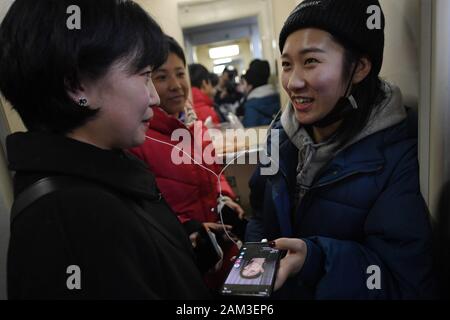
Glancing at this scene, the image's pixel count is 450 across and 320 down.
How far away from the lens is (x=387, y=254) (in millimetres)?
722

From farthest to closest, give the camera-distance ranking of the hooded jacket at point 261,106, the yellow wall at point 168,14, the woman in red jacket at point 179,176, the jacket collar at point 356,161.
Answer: the hooded jacket at point 261,106 < the yellow wall at point 168,14 < the woman in red jacket at point 179,176 < the jacket collar at point 356,161

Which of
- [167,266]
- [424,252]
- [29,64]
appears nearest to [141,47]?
[29,64]

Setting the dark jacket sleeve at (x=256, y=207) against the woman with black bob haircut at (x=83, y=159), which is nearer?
the woman with black bob haircut at (x=83, y=159)

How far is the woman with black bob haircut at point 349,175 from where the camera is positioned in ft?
2.35

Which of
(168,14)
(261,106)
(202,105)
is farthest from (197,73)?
(261,106)

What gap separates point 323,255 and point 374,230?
0.45ft

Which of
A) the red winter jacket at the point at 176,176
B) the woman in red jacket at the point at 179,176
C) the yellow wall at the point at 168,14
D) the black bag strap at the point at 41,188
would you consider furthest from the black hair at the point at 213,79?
the black bag strap at the point at 41,188

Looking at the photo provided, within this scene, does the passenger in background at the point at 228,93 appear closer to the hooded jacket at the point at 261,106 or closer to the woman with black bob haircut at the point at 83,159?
the hooded jacket at the point at 261,106

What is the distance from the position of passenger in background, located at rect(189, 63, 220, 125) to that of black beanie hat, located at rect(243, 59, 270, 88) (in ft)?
1.03

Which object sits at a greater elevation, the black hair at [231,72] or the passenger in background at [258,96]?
the black hair at [231,72]

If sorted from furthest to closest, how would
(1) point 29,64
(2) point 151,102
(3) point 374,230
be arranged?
(3) point 374,230 < (2) point 151,102 < (1) point 29,64

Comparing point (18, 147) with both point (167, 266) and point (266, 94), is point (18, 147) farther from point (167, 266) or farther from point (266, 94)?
point (266, 94)

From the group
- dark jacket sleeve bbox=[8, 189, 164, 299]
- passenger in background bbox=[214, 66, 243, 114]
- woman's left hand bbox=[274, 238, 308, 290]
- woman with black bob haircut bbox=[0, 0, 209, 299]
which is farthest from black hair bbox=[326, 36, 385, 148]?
passenger in background bbox=[214, 66, 243, 114]

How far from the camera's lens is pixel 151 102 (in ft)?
2.02
